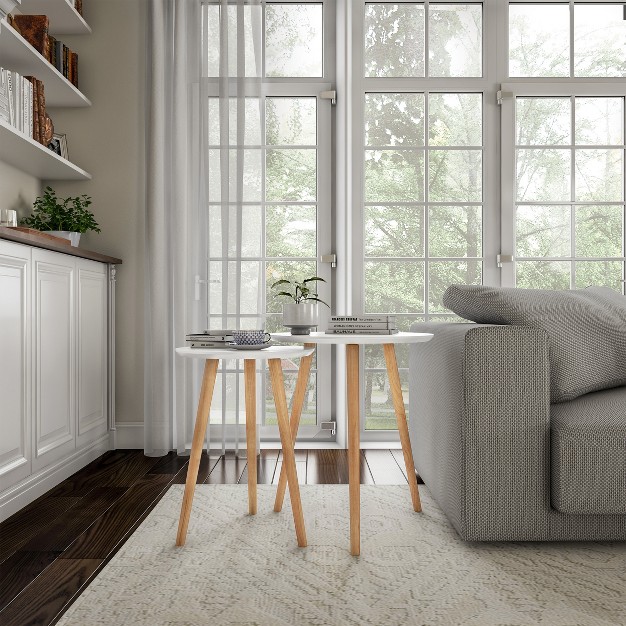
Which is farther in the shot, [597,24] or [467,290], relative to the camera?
[597,24]

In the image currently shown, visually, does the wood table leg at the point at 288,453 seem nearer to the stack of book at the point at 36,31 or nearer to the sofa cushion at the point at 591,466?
the sofa cushion at the point at 591,466

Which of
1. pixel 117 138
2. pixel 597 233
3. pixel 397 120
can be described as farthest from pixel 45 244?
pixel 597 233

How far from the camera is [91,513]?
2.08 meters

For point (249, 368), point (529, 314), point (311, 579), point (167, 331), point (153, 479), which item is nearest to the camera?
point (311, 579)

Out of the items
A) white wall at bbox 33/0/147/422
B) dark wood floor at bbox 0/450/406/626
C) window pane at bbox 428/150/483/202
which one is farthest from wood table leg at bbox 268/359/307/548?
window pane at bbox 428/150/483/202

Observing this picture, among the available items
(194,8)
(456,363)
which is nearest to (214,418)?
(456,363)

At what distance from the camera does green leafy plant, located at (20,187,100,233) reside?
282 cm

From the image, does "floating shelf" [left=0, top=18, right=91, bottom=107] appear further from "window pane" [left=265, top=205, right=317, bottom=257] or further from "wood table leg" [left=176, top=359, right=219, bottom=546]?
"wood table leg" [left=176, top=359, right=219, bottom=546]

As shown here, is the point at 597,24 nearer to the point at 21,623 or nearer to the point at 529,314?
the point at 529,314

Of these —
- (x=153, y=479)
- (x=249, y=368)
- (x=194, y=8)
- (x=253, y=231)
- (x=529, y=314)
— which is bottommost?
(x=153, y=479)

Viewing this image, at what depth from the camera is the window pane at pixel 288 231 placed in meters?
3.31

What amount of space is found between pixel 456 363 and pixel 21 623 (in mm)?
1283

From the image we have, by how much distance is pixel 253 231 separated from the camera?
307cm

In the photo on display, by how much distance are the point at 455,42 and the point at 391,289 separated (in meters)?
1.38
